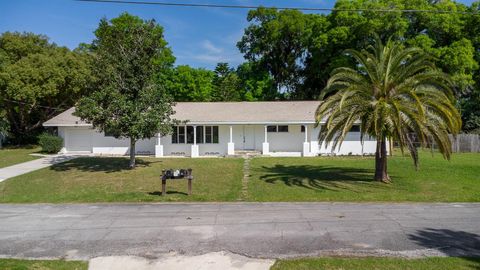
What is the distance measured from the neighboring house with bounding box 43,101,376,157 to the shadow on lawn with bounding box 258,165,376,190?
22.8 feet

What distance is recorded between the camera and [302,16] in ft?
151

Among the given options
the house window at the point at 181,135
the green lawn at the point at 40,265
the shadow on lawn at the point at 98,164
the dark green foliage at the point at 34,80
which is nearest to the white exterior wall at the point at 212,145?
the house window at the point at 181,135

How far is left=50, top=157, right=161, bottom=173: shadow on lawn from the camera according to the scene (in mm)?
23655

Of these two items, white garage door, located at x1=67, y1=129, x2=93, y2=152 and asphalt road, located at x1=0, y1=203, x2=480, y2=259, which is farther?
white garage door, located at x1=67, y1=129, x2=93, y2=152

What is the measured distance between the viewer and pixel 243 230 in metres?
10.5

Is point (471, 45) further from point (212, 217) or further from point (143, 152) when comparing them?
point (212, 217)

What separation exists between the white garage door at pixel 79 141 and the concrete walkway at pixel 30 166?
2.48 m

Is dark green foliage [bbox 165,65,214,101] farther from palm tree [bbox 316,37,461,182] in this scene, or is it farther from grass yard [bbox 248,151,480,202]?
palm tree [bbox 316,37,461,182]

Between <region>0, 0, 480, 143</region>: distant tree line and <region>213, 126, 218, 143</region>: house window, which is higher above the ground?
<region>0, 0, 480, 143</region>: distant tree line

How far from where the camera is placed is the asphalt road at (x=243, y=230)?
8836 mm

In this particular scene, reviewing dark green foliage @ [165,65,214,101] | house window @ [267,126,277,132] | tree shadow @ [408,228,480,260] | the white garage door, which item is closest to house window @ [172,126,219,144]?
house window @ [267,126,277,132]

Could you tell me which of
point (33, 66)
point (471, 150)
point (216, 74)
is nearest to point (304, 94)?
point (216, 74)

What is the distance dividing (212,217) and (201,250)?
138 inches

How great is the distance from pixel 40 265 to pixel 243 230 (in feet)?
15.7
